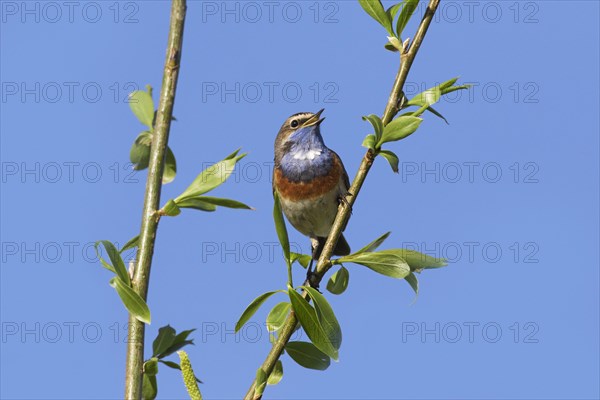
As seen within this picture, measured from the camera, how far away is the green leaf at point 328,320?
2.54 m

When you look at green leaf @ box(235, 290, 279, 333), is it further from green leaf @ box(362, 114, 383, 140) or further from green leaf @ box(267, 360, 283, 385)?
green leaf @ box(362, 114, 383, 140)

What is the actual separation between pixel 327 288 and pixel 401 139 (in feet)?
2.93

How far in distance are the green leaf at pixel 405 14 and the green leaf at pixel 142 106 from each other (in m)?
0.99

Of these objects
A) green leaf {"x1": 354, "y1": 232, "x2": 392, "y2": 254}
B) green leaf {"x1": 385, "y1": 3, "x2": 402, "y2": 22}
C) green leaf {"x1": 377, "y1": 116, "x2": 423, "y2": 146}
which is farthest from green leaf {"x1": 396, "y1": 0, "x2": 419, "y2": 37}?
green leaf {"x1": 354, "y1": 232, "x2": 392, "y2": 254}

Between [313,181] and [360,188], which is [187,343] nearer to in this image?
[360,188]

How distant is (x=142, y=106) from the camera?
9.67 feet

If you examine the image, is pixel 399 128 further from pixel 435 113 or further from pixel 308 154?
pixel 308 154

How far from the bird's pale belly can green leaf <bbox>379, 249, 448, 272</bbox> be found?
167 inches

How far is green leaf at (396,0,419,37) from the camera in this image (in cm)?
301

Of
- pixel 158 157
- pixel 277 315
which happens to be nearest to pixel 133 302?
pixel 158 157

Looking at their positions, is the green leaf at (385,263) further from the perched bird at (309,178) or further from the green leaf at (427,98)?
the perched bird at (309,178)

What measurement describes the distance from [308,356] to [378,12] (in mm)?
1332

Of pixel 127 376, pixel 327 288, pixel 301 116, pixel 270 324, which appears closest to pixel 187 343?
pixel 270 324

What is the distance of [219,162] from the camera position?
253 cm
